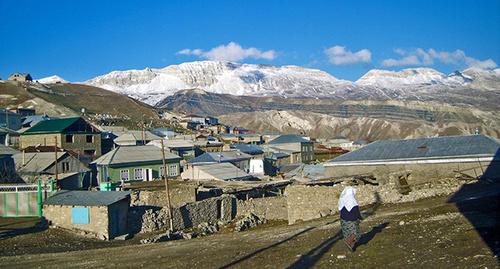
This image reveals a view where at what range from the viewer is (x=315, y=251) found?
35.0 ft

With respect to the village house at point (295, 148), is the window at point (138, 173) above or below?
below

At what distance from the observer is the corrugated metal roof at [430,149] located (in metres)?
28.6

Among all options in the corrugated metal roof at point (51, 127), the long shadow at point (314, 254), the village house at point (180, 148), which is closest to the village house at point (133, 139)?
the village house at point (180, 148)

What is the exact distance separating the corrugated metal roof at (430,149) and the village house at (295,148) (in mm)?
38176

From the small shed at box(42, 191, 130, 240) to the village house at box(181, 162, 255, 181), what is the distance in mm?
16367

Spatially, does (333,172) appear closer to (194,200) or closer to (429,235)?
(194,200)

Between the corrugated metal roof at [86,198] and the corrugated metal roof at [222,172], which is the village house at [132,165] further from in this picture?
the corrugated metal roof at [86,198]

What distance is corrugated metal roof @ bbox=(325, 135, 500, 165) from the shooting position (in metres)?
28.6

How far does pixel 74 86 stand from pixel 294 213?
164 metres

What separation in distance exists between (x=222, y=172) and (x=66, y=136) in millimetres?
17769

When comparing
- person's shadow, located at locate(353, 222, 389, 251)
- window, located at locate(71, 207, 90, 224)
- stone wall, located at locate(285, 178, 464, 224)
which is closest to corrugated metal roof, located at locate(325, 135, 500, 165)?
stone wall, located at locate(285, 178, 464, 224)

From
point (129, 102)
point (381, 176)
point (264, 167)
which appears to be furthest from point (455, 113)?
point (381, 176)

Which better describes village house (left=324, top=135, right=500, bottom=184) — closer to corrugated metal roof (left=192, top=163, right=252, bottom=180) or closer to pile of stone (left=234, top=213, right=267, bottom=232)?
pile of stone (left=234, top=213, right=267, bottom=232)

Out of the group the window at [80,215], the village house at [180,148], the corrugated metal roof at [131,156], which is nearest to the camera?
the window at [80,215]
